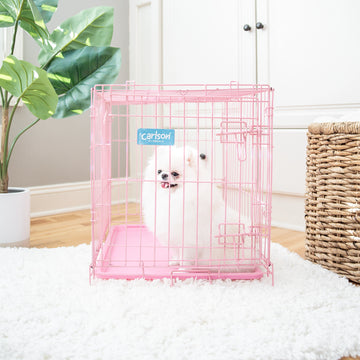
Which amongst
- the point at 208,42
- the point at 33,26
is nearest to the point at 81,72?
the point at 33,26

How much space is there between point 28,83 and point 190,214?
2.80 feet

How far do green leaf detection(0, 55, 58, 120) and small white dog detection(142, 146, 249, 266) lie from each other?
0.55 meters

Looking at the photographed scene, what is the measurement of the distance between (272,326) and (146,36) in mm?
2670

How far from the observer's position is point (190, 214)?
142 centimetres

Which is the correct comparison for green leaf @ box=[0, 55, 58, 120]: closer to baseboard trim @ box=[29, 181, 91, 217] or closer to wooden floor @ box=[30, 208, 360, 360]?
wooden floor @ box=[30, 208, 360, 360]

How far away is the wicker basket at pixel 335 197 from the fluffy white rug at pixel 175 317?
0.08 metres

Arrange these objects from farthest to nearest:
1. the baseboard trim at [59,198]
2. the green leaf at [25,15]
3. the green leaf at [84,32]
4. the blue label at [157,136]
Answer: the baseboard trim at [59,198] < the green leaf at [84,32] < the green leaf at [25,15] < the blue label at [157,136]

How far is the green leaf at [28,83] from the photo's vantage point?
5.15 feet

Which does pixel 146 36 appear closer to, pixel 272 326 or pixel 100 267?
pixel 100 267

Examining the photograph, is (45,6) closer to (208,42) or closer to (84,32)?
(84,32)

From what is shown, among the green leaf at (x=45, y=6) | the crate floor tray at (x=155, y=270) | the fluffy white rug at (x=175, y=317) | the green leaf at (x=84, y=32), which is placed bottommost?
the fluffy white rug at (x=175, y=317)

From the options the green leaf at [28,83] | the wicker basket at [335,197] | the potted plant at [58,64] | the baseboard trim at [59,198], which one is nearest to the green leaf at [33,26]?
the potted plant at [58,64]

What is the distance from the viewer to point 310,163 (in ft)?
5.22

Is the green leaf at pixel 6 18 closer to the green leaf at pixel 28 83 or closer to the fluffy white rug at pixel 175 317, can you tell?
the green leaf at pixel 28 83
